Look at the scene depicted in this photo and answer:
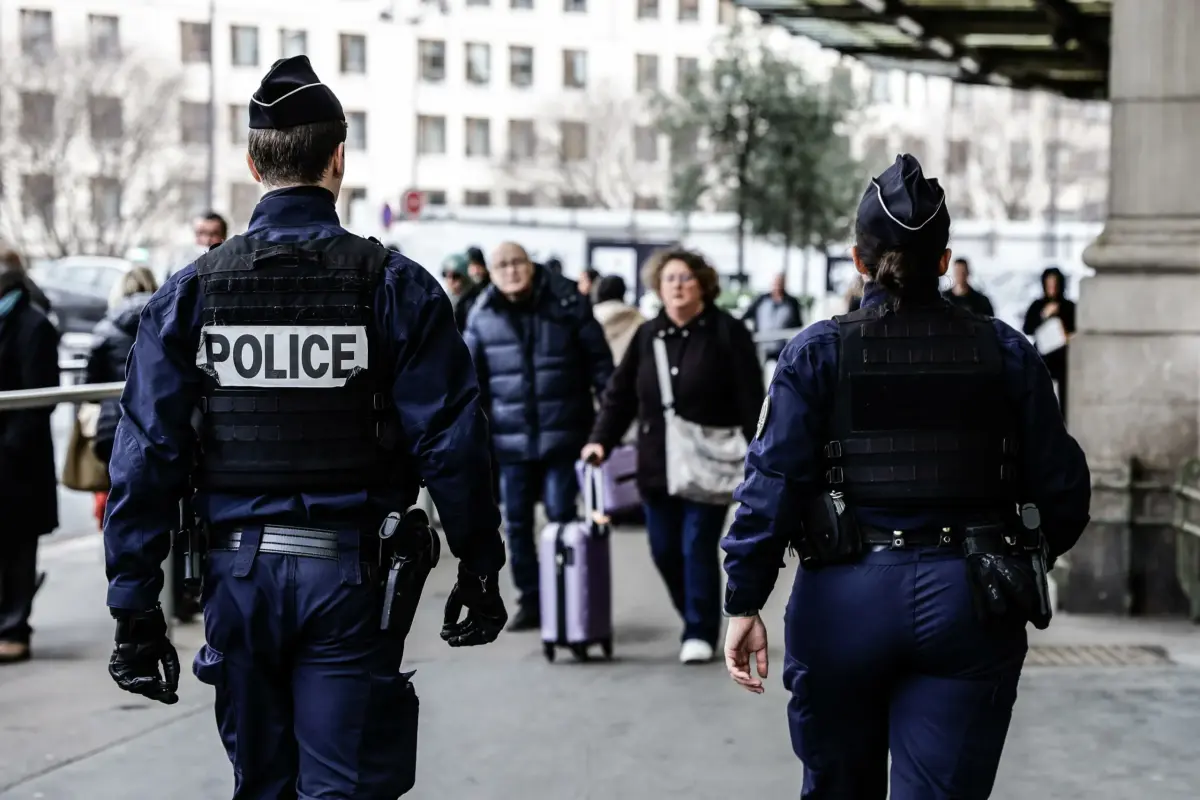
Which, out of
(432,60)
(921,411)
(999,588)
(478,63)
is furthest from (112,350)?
(478,63)

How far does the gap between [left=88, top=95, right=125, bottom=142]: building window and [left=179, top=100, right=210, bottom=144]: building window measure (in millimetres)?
12461

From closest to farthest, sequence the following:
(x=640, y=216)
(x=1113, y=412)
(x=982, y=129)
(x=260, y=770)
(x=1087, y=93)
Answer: (x=260, y=770), (x=1113, y=412), (x=1087, y=93), (x=640, y=216), (x=982, y=129)

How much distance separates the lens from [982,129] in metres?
84.8

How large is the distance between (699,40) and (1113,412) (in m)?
80.7

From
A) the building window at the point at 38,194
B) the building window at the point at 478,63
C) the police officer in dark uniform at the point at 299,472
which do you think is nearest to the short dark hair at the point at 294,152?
the police officer in dark uniform at the point at 299,472

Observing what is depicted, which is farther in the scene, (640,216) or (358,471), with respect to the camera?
(640,216)

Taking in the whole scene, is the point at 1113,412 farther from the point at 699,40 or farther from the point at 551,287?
the point at 699,40

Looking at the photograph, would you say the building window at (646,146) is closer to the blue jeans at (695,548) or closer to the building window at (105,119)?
the building window at (105,119)

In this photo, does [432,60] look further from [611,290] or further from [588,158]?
[611,290]

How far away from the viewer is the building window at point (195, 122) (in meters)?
73.5

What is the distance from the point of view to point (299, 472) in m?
3.83

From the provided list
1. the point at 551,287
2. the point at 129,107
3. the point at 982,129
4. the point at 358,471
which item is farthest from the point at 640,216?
the point at 358,471

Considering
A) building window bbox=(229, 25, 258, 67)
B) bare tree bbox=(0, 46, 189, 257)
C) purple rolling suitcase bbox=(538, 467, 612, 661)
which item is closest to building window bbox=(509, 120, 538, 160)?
building window bbox=(229, 25, 258, 67)

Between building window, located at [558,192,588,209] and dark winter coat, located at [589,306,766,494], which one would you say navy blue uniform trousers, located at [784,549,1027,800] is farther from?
building window, located at [558,192,588,209]
